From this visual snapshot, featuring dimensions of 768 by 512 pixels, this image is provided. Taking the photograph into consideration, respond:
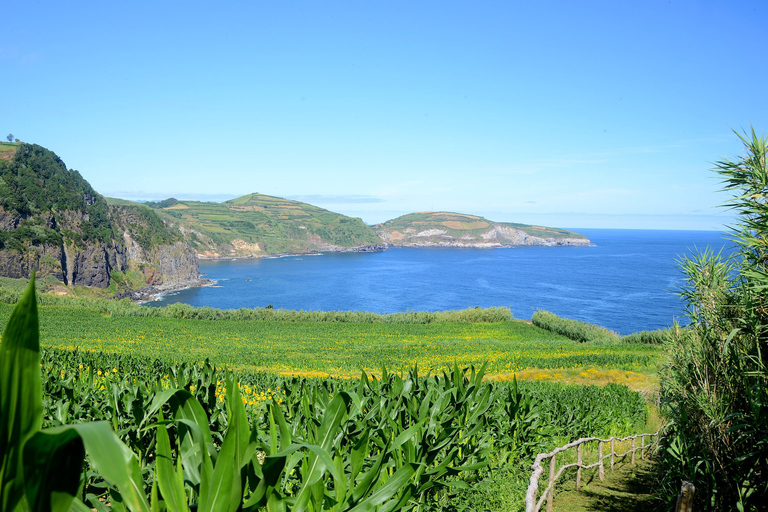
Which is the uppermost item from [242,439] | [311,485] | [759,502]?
[242,439]

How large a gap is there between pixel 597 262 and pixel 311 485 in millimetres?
196678

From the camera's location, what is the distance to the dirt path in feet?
29.3

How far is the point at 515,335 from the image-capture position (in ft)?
162

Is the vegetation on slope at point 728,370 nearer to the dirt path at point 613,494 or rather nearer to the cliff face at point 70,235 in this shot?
the dirt path at point 613,494

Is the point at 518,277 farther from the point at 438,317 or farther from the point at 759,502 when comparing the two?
the point at 759,502

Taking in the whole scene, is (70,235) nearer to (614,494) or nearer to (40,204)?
(40,204)

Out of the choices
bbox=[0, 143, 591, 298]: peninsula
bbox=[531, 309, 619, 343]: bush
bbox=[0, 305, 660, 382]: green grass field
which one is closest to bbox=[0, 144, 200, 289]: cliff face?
bbox=[0, 143, 591, 298]: peninsula

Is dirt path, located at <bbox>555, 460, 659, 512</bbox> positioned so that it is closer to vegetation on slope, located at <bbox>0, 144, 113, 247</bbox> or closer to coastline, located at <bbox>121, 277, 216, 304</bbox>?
coastline, located at <bbox>121, 277, 216, 304</bbox>

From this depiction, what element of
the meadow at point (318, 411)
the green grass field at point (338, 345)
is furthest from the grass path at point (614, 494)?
the green grass field at point (338, 345)

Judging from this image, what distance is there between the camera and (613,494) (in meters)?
9.91

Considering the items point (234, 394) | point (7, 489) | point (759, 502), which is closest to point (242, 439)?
point (234, 394)

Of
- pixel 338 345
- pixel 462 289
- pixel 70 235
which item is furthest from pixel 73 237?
pixel 338 345

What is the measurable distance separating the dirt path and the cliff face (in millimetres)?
106735

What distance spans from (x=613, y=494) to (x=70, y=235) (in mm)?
122920
